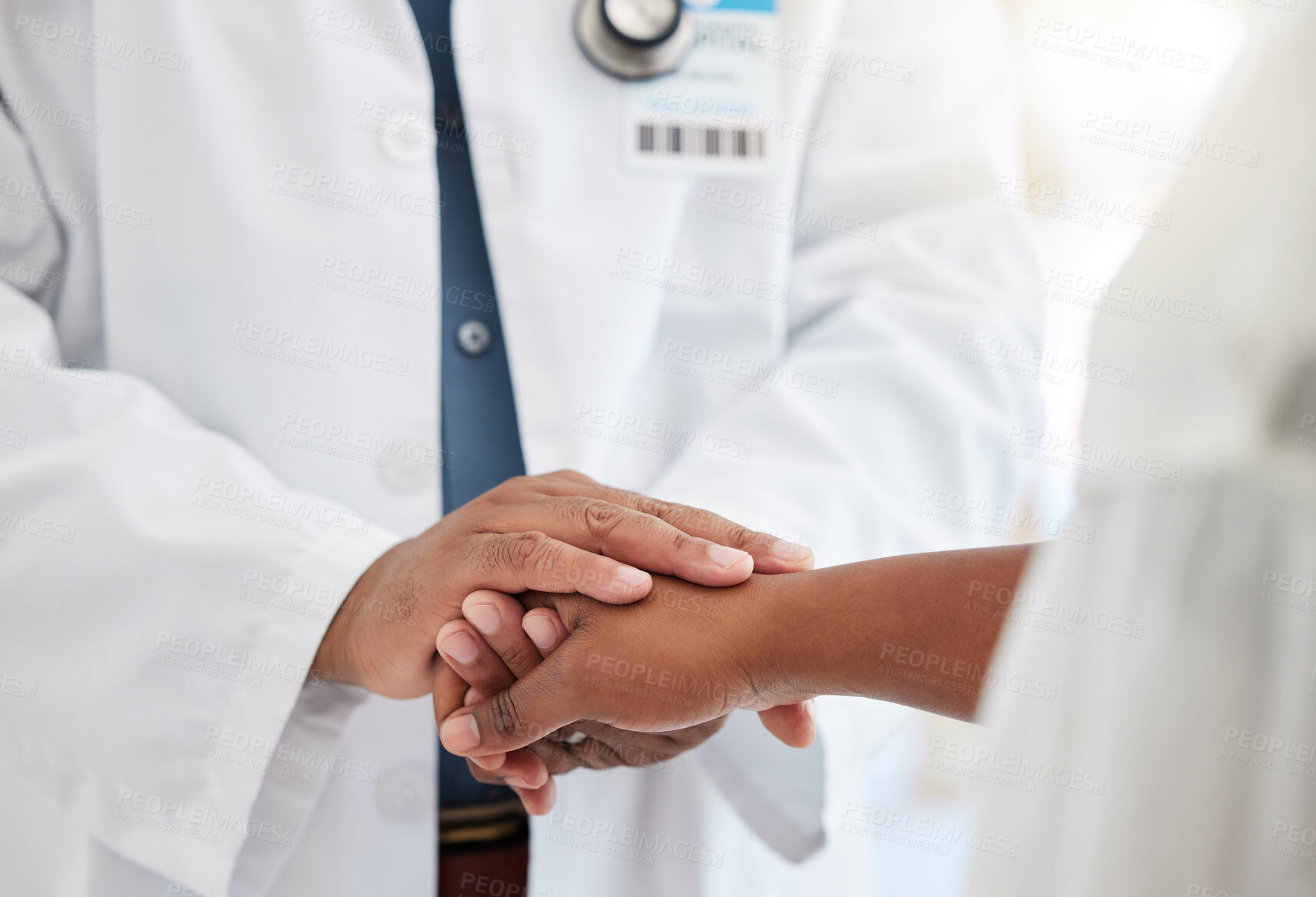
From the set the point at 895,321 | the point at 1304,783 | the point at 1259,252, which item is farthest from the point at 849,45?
the point at 1304,783

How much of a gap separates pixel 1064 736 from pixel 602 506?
0.34m

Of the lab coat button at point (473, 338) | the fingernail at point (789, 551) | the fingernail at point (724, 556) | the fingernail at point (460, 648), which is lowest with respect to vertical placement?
the fingernail at point (460, 648)

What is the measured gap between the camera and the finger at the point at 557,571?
1.80 ft

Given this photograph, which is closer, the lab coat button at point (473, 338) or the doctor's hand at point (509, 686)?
the doctor's hand at point (509, 686)

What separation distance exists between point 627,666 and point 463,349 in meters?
0.33

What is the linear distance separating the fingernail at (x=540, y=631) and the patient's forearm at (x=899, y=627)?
5.5 inches

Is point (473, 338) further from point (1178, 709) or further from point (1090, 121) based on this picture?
point (1090, 121)

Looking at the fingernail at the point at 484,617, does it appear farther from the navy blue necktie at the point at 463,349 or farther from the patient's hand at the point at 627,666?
the navy blue necktie at the point at 463,349

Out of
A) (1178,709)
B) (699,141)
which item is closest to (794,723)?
(1178,709)

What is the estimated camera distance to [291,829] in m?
0.64

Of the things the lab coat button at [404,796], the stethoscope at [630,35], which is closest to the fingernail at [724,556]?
the lab coat button at [404,796]

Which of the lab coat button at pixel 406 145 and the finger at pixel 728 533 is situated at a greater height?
the lab coat button at pixel 406 145

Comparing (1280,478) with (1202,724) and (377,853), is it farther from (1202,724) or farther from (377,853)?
(377,853)

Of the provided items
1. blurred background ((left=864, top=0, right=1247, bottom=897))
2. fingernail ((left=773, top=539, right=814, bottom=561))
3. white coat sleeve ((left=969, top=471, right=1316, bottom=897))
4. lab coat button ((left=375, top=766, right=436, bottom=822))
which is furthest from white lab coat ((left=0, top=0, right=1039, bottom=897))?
blurred background ((left=864, top=0, right=1247, bottom=897))
